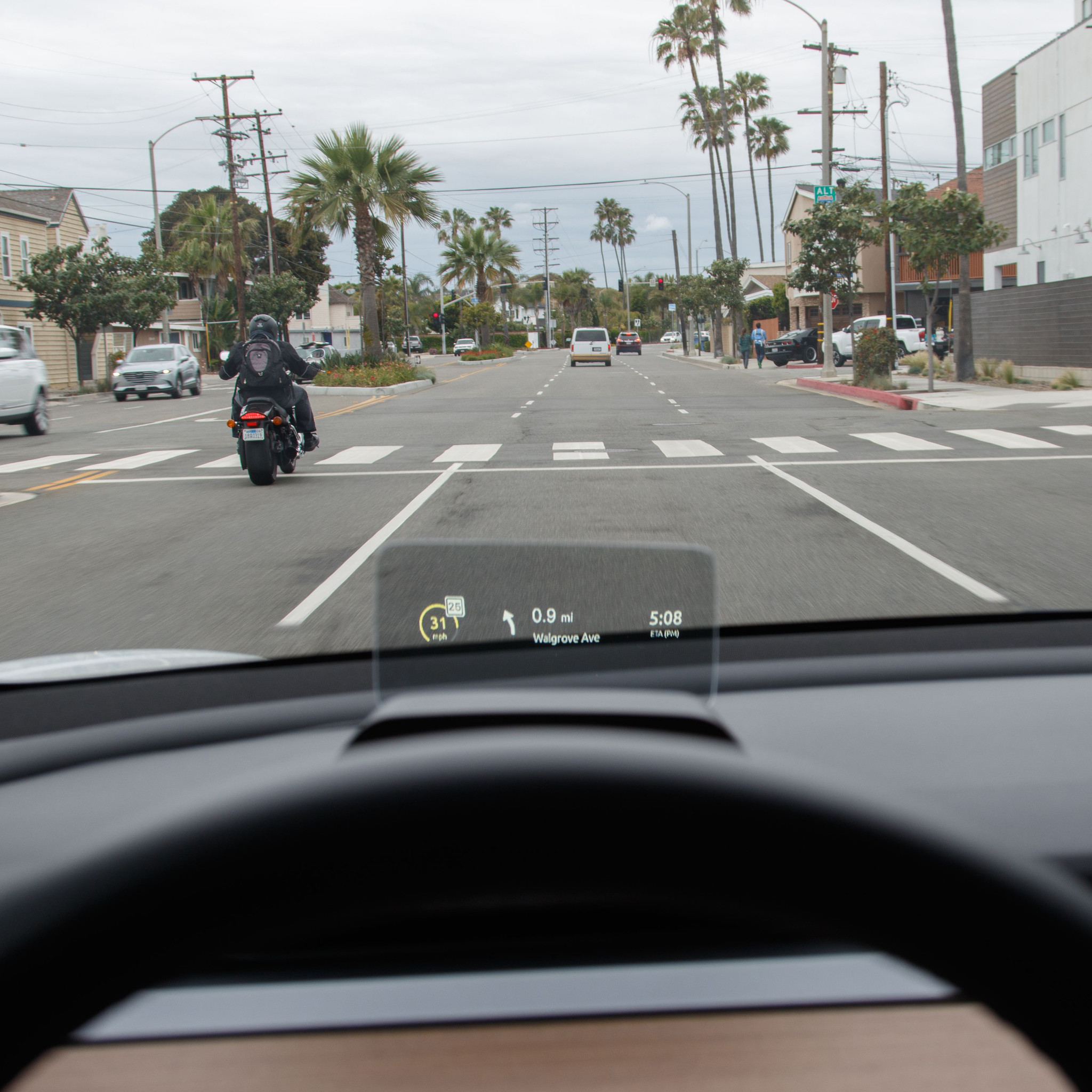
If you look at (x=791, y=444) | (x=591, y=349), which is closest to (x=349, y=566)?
(x=791, y=444)

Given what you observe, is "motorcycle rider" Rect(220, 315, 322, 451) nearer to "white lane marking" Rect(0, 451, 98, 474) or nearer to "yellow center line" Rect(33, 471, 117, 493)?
"yellow center line" Rect(33, 471, 117, 493)

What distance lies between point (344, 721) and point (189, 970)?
1.45 m

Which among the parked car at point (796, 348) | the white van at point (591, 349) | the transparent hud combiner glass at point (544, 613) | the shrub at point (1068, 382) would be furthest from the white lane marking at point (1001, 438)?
the white van at point (591, 349)

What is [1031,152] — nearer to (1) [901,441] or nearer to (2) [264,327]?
(1) [901,441]

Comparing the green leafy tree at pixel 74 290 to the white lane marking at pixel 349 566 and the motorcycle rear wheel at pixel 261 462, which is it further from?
the white lane marking at pixel 349 566

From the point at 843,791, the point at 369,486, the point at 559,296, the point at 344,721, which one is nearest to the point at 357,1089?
the point at 843,791

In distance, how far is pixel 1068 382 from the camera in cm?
2884

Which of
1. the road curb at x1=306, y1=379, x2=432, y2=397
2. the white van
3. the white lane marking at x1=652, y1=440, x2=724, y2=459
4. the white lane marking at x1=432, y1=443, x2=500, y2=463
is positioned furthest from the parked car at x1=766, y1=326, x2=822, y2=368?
the white lane marking at x1=432, y1=443, x2=500, y2=463

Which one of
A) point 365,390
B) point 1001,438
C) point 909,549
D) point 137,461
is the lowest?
point 909,549

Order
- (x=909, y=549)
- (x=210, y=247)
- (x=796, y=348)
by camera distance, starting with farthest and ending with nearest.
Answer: (x=210, y=247), (x=796, y=348), (x=909, y=549)

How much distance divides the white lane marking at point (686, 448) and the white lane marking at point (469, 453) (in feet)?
8.22

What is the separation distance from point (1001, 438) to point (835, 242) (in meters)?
19.7

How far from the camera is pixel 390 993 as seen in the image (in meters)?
1.23

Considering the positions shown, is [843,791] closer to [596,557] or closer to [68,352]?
[596,557]
